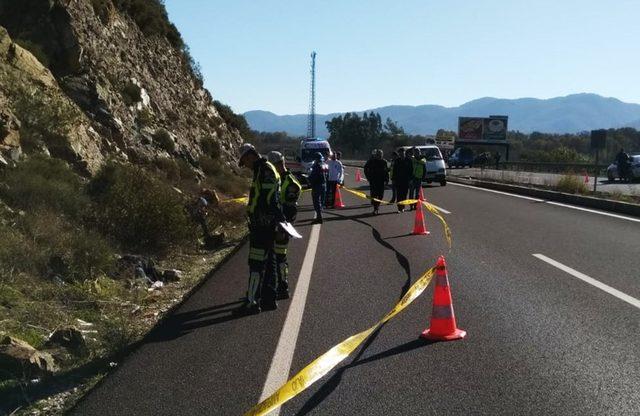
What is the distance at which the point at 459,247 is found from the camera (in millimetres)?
12164

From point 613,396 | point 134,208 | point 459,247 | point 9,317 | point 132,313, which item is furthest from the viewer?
point 459,247

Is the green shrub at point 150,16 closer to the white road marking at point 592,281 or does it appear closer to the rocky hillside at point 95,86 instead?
the rocky hillside at point 95,86

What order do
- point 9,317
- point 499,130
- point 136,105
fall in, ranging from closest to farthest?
1. point 9,317
2. point 136,105
3. point 499,130

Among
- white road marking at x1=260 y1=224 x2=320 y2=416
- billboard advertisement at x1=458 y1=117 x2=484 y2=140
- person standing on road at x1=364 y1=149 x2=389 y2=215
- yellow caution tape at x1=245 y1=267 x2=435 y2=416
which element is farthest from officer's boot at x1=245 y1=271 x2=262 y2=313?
billboard advertisement at x1=458 y1=117 x2=484 y2=140

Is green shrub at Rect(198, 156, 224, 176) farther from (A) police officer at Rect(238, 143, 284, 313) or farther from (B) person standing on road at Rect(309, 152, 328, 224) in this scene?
(A) police officer at Rect(238, 143, 284, 313)

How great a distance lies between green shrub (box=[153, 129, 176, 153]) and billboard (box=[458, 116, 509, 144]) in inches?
2757

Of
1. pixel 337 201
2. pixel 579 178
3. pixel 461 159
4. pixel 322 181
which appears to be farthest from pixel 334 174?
pixel 461 159

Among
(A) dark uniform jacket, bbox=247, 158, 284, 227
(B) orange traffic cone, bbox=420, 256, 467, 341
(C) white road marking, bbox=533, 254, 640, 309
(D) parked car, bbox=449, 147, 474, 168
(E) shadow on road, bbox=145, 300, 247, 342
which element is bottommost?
(D) parked car, bbox=449, 147, 474, 168

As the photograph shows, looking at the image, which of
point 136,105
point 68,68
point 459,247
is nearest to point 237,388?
point 459,247

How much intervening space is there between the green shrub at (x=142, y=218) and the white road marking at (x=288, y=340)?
264 cm

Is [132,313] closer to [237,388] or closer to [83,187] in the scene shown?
[237,388]

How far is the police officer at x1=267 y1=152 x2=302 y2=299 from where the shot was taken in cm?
827

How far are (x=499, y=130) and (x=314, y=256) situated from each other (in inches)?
3215

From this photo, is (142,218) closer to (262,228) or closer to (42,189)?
(42,189)
